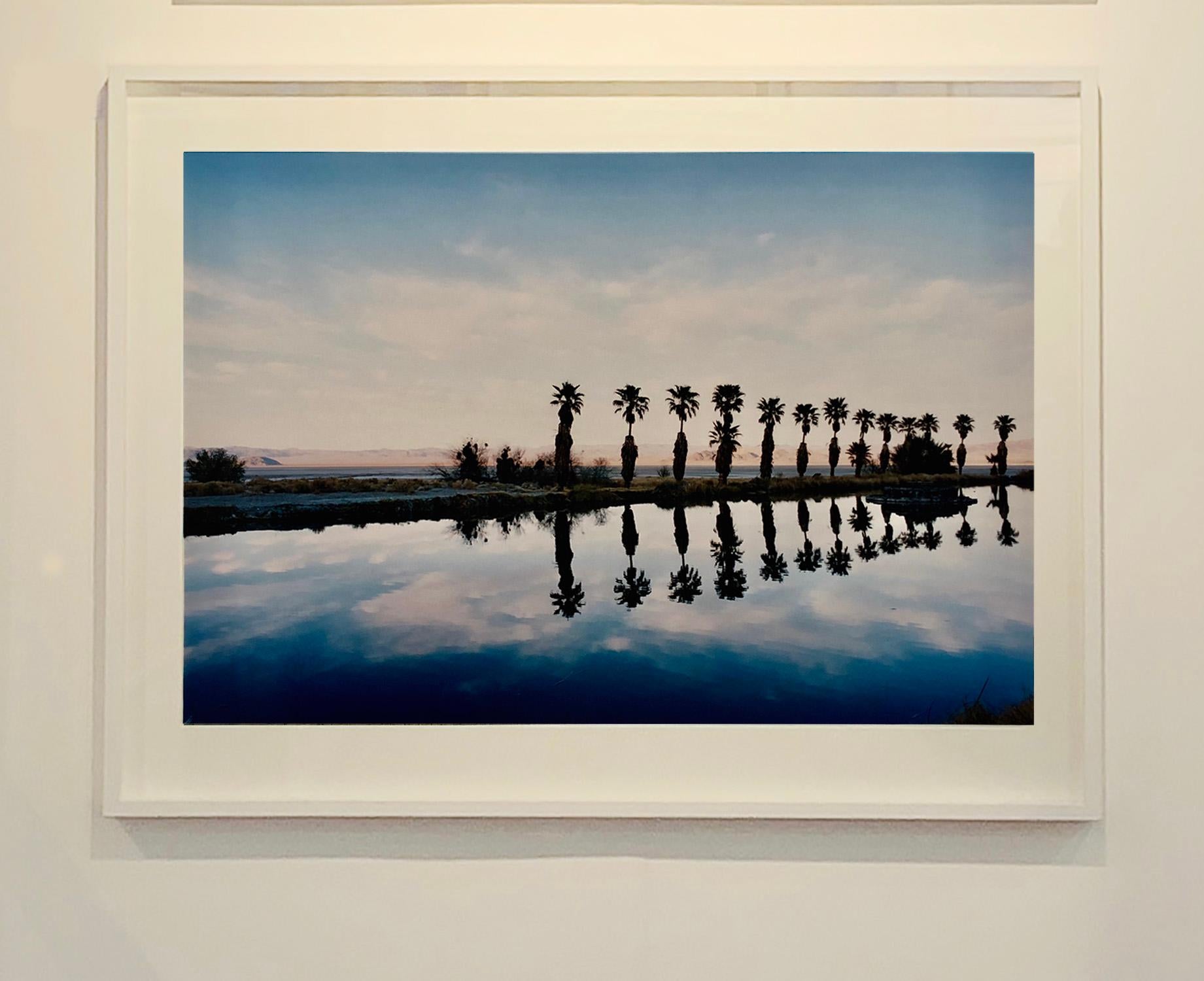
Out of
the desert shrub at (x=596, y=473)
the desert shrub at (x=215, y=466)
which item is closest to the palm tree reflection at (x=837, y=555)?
the desert shrub at (x=596, y=473)

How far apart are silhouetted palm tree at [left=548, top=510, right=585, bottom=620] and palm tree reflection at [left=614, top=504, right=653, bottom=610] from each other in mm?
52

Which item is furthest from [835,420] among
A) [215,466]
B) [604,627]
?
[215,466]

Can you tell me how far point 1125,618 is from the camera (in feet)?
4.05

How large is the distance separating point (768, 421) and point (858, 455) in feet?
0.43

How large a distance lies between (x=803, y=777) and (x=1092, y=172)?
0.91 m

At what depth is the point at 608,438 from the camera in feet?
4.07

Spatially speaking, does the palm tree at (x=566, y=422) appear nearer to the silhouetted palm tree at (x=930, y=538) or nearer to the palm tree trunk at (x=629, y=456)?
the palm tree trunk at (x=629, y=456)

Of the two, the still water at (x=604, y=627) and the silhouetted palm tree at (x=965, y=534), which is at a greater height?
the silhouetted palm tree at (x=965, y=534)

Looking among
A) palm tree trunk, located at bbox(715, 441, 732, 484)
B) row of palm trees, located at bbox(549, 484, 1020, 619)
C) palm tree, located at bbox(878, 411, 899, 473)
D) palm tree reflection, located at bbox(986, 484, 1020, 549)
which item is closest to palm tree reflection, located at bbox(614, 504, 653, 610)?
row of palm trees, located at bbox(549, 484, 1020, 619)

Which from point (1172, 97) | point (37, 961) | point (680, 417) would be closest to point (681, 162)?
point (680, 417)

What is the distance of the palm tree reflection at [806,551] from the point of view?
48.9 inches

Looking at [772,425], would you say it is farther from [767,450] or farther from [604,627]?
[604,627]

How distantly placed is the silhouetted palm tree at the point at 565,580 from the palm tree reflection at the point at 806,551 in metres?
0.30

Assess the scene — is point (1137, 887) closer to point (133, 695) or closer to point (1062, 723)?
point (1062, 723)
